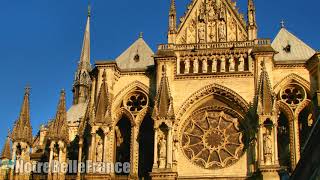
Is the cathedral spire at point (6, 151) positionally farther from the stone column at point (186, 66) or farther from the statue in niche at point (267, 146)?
the statue in niche at point (267, 146)

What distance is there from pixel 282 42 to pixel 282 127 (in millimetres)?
5230

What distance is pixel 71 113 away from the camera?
47.7 metres

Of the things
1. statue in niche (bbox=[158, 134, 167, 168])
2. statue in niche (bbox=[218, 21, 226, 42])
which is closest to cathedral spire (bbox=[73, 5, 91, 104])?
statue in niche (bbox=[218, 21, 226, 42])

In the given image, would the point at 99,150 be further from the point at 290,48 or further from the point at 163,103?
the point at 290,48

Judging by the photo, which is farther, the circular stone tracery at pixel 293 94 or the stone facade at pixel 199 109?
the circular stone tracery at pixel 293 94

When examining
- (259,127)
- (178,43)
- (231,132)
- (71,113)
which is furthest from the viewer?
(71,113)

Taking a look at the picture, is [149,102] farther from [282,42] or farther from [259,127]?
[282,42]

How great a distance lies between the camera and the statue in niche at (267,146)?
2484cm

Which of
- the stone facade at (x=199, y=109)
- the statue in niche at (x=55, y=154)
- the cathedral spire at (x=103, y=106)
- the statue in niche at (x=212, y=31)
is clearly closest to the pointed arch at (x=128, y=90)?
the stone facade at (x=199, y=109)

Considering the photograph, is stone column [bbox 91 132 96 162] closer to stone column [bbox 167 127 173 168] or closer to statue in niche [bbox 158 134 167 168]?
statue in niche [bbox 158 134 167 168]

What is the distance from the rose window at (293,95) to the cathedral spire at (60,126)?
10.5 m

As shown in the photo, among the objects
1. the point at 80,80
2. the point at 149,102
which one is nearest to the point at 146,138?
the point at 149,102

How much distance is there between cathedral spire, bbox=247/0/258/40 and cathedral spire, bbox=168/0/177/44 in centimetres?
377

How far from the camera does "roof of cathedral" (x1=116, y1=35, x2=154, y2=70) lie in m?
30.6
